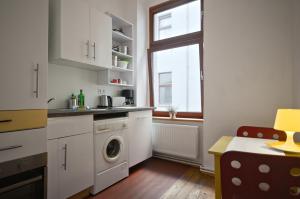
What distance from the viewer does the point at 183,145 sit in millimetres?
2703

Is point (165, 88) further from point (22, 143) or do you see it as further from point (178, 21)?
point (22, 143)

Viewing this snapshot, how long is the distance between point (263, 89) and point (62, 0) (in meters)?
2.60

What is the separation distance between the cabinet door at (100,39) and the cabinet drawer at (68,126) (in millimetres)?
864

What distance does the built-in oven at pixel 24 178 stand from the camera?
1.18 meters

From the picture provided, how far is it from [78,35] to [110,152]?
5.11ft

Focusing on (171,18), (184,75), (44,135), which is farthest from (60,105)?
(171,18)

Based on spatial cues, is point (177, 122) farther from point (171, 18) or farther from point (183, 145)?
point (171, 18)

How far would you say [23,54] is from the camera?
4.17 feet

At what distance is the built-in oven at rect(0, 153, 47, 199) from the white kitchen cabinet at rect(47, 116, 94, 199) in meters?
0.09

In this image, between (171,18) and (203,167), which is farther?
(171,18)

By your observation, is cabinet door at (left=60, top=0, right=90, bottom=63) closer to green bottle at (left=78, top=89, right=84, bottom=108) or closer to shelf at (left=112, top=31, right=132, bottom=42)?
green bottle at (left=78, top=89, right=84, bottom=108)

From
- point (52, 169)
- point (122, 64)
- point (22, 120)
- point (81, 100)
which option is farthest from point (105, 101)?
point (22, 120)

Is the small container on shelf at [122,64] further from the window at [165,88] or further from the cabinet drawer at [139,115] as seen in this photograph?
the cabinet drawer at [139,115]

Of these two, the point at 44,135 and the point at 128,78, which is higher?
the point at 128,78
